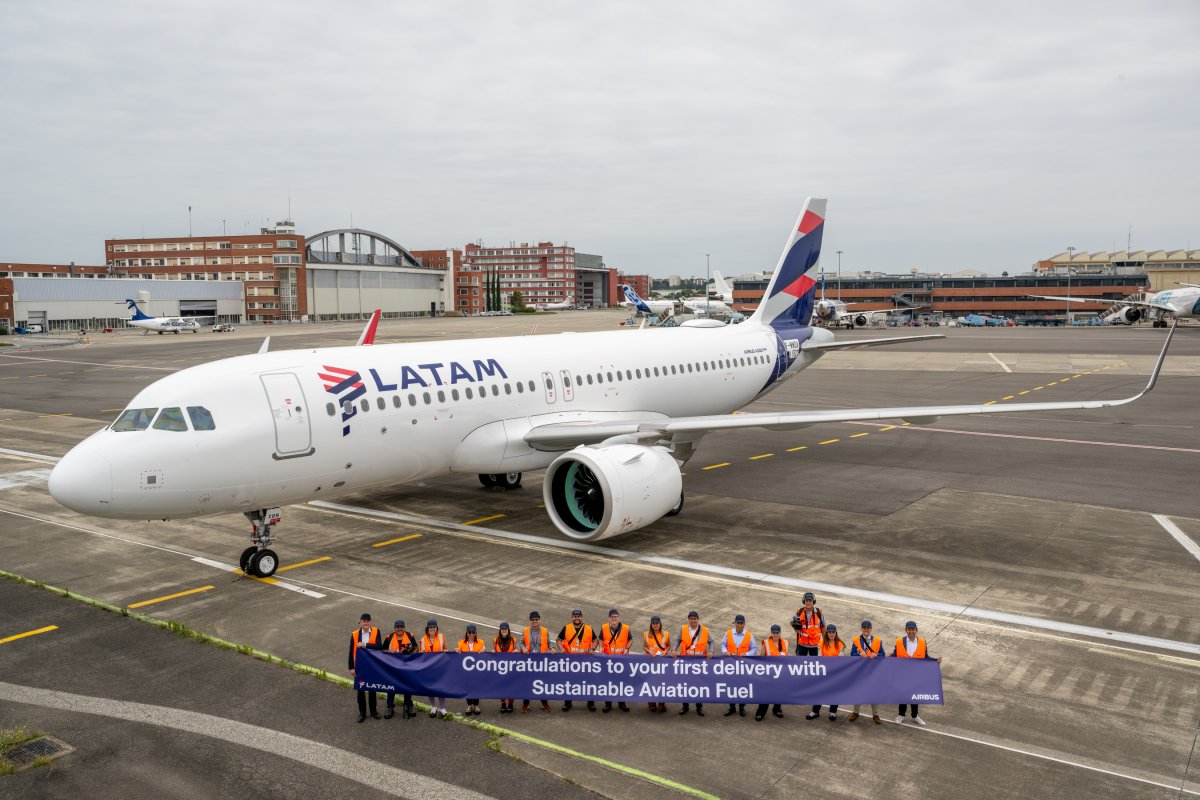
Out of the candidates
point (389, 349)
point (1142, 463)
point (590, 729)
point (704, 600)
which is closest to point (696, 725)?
point (590, 729)

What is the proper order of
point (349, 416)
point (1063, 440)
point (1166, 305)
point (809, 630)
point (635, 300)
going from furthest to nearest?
point (635, 300)
point (1166, 305)
point (1063, 440)
point (349, 416)
point (809, 630)

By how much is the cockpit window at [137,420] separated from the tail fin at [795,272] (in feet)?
69.7

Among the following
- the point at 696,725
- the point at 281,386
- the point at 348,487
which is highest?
the point at 281,386

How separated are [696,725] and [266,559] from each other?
404 inches

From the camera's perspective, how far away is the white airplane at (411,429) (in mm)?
15867

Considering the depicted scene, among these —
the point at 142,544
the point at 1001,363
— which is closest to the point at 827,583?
the point at 142,544

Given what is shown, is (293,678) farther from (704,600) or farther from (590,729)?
(704,600)

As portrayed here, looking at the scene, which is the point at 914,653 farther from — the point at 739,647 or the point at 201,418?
the point at 201,418

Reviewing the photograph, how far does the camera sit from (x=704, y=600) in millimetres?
15930

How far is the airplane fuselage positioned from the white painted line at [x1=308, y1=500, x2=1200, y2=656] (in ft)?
6.86

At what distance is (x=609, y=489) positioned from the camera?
18.2 metres

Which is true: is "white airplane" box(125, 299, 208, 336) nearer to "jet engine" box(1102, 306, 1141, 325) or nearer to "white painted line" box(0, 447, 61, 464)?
"white painted line" box(0, 447, 61, 464)

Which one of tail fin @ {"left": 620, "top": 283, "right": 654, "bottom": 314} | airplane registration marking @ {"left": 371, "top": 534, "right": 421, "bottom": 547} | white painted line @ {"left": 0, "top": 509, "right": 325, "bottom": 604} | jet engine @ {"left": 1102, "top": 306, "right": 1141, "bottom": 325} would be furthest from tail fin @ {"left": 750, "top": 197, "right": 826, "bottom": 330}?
tail fin @ {"left": 620, "top": 283, "right": 654, "bottom": 314}

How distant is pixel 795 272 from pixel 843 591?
1796 centimetres
